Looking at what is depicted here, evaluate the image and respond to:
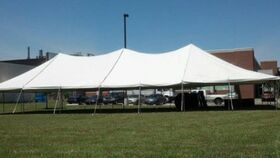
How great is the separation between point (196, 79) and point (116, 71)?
4815 mm

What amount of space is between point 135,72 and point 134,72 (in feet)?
0.21

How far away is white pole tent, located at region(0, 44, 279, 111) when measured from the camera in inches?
1013

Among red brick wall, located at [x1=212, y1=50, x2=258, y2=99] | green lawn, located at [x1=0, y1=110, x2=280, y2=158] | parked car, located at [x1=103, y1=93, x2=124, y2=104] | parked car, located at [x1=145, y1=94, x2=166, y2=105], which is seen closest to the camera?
green lawn, located at [x1=0, y1=110, x2=280, y2=158]

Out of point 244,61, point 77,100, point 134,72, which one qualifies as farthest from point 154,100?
point 134,72

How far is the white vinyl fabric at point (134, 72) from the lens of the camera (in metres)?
25.8

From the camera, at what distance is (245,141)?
35.8ft

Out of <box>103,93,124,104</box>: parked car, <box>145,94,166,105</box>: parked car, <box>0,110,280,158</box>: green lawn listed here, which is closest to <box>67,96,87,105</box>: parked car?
<box>103,93,124,104</box>: parked car

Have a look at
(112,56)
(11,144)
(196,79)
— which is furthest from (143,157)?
(112,56)

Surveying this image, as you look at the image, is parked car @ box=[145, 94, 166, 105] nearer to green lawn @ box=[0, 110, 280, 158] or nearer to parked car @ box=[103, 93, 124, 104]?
parked car @ box=[103, 93, 124, 104]

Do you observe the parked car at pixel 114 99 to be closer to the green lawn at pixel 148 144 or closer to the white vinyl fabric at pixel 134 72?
the white vinyl fabric at pixel 134 72

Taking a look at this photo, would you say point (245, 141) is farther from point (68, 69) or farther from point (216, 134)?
point (68, 69)

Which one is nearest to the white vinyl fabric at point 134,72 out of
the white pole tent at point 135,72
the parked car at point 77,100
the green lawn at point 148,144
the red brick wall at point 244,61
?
the white pole tent at point 135,72

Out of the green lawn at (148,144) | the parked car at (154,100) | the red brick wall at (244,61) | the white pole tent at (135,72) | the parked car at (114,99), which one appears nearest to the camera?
the green lawn at (148,144)

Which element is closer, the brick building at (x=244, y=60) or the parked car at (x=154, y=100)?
the parked car at (x=154, y=100)
